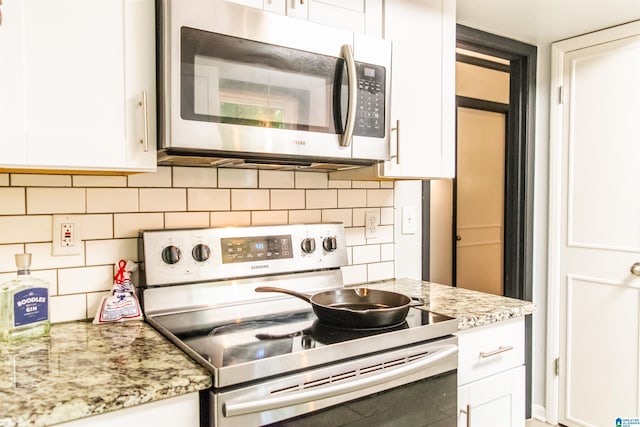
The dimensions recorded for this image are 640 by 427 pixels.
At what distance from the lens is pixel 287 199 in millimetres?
1765

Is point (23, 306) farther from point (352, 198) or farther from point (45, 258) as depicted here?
point (352, 198)

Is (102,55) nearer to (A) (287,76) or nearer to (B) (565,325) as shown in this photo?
(A) (287,76)

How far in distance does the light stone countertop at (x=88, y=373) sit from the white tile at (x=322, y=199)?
29.7 inches

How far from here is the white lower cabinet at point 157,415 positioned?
89 centimetres

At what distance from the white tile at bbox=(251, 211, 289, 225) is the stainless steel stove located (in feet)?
0.19

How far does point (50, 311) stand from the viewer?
1.34m

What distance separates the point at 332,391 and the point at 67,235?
876 millimetres

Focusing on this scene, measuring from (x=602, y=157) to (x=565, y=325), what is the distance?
0.87 metres

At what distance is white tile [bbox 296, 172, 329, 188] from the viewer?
70.6 inches

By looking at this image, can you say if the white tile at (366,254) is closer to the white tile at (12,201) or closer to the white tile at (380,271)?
the white tile at (380,271)

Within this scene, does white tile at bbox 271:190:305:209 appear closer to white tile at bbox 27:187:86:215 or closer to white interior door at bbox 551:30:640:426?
white tile at bbox 27:187:86:215

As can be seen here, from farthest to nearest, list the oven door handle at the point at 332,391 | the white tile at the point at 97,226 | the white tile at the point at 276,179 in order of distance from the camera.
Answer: the white tile at the point at 276,179 → the white tile at the point at 97,226 → the oven door handle at the point at 332,391

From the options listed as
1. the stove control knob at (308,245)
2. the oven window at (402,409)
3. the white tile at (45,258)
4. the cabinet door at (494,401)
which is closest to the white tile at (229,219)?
the stove control knob at (308,245)

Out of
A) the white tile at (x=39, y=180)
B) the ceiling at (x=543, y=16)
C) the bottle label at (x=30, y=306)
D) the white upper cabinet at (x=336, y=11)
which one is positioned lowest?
the bottle label at (x=30, y=306)
